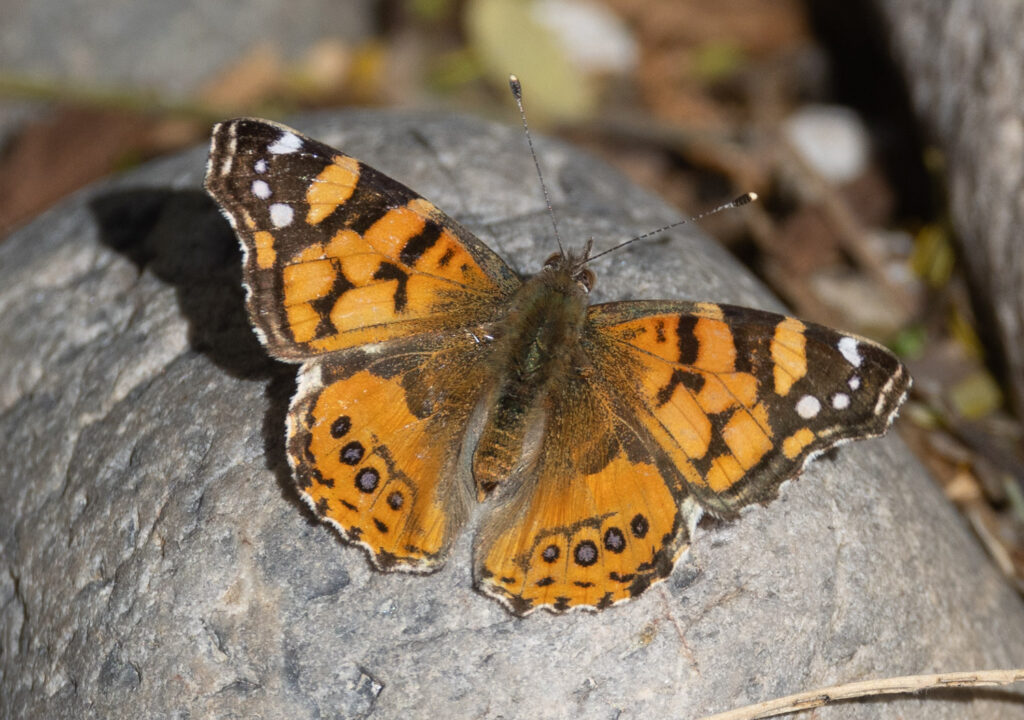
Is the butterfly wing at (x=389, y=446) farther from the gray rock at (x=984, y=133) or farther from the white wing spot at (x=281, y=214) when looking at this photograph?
the gray rock at (x=984, y=133)

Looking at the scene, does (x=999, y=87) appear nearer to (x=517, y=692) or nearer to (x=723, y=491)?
(x=723, y=491)

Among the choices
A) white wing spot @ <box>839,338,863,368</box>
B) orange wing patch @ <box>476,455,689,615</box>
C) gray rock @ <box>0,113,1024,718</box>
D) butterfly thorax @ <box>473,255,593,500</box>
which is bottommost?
gray rock @ <box>0,113,1024,718</box>

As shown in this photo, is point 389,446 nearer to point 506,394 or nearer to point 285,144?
point 506,394

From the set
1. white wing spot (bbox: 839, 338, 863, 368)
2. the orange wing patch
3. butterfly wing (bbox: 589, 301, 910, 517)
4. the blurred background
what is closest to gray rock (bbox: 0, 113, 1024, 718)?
the orange wing patch

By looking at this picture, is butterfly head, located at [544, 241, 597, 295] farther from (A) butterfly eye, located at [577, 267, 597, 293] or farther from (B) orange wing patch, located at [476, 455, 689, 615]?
(B) orange wing patch, located at [476, 455, 689, 615]

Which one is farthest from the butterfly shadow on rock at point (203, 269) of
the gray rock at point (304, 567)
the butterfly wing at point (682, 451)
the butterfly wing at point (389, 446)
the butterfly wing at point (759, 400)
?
the butterfly wing at point (759, 400)

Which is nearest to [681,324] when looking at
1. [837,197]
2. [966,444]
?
[966,444]

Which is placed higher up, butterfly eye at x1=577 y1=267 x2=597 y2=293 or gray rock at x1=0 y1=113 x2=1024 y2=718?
butterfly eye at x1=577 y1=267 x2=597 y2=293
